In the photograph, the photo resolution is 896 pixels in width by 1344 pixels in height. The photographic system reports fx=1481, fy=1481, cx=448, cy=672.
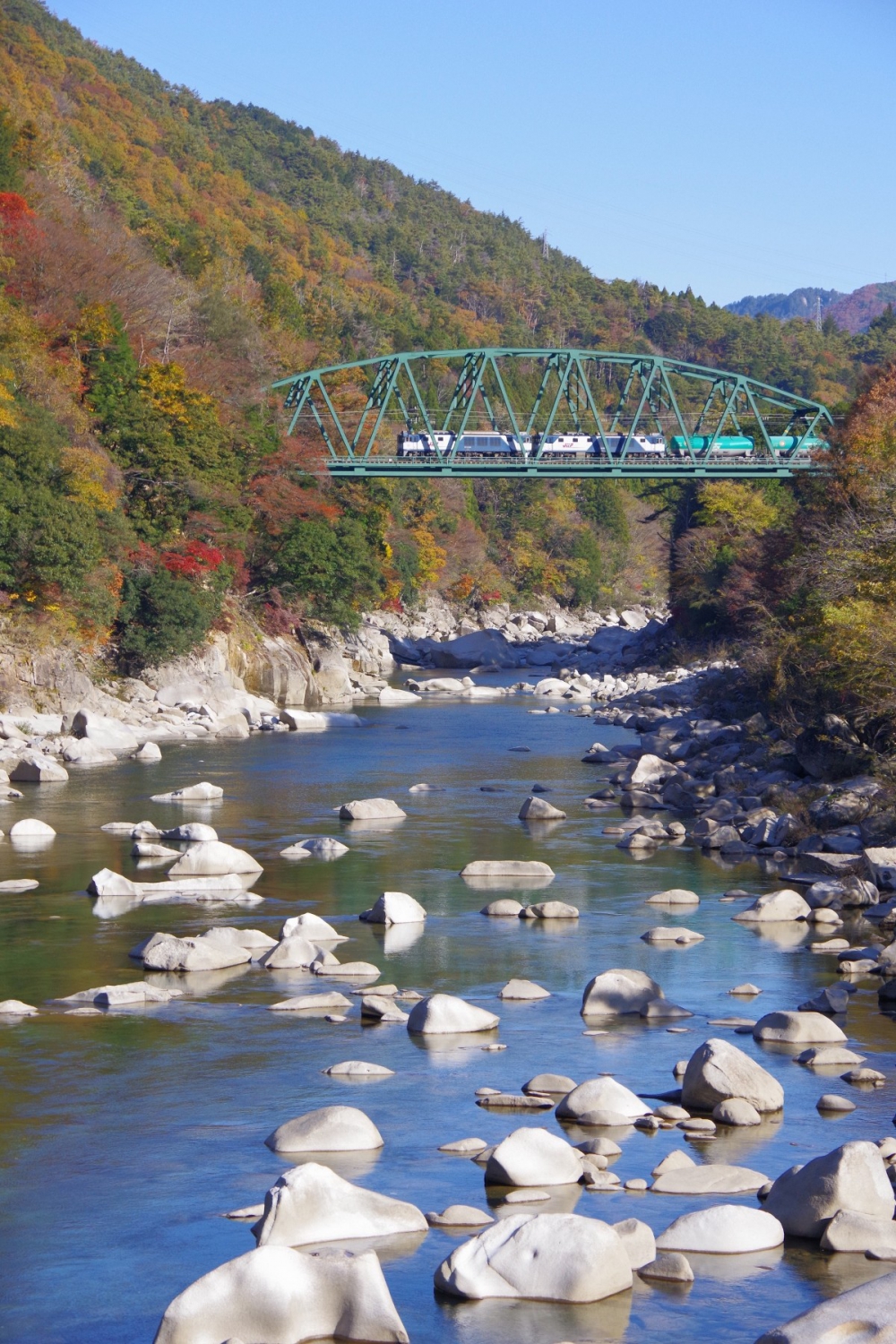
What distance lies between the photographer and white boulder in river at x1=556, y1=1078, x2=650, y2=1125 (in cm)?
1084

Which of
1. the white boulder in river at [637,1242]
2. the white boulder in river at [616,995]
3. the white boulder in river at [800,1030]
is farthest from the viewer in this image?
the white boulder in river at [616,995]

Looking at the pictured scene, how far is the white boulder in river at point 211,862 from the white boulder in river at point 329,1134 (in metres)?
9.63

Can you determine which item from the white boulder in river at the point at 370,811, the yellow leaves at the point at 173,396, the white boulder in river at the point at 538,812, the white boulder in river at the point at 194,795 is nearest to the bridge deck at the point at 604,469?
the yellow leaves at the point at 173,396

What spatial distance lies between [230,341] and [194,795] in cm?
3445

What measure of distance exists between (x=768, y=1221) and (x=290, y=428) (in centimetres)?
5197

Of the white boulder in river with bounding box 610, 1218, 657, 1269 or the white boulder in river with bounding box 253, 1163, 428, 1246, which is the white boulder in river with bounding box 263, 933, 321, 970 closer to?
the white boulder in river with bounding box 253, 1163, 428, 1246

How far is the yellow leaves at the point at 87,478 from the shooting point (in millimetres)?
36500

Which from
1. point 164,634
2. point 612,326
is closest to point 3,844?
point 164,634

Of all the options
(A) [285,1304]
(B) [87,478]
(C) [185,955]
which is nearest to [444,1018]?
(C) [185,955]

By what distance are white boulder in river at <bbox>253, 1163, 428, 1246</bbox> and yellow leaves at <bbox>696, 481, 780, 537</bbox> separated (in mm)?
51599

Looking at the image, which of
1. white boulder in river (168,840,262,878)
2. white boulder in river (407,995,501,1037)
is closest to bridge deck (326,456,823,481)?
white boulder in river (168,840,262,878)

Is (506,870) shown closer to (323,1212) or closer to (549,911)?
(549,911)

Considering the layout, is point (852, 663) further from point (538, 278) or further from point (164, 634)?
point (538, 278)

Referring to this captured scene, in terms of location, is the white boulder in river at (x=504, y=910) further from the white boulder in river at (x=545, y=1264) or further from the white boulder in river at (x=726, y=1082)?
the white boulder in river at (x=545, y=1264)
